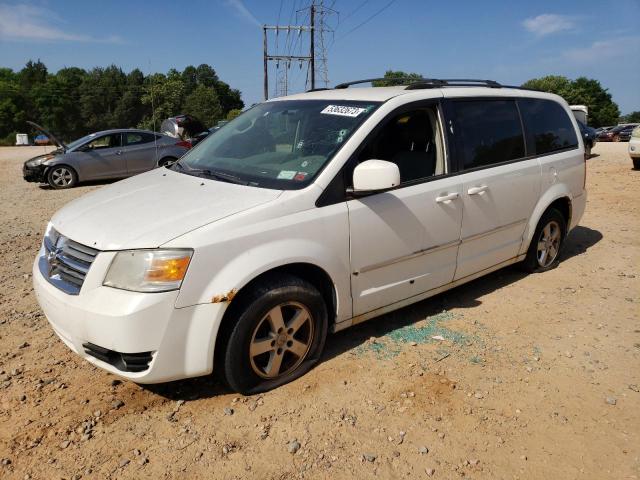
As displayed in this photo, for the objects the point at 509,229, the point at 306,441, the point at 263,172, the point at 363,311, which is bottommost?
the point at 306,441

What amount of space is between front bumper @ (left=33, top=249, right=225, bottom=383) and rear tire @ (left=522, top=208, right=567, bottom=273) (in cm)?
352

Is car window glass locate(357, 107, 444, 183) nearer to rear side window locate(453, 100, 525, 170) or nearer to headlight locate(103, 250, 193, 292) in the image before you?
rear side window locate(453, 100, 525, 170)

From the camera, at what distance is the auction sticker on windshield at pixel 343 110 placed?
350cm

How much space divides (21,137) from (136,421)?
45.6 metres

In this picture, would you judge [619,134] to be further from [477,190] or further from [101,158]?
[477,190]

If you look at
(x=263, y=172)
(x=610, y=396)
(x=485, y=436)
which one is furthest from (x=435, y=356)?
(x=263, y=172)

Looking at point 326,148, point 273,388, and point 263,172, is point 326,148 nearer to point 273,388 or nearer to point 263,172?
point 263,172

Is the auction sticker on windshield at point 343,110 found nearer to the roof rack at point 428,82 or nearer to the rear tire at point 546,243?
the roof rack at point 428,82

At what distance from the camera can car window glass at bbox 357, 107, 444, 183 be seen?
352 cm

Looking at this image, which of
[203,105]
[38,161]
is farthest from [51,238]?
[203,105]

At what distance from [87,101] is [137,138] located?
268 ft

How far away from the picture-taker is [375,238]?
3.37 m

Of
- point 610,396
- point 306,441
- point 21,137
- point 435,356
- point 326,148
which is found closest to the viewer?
point 306,441

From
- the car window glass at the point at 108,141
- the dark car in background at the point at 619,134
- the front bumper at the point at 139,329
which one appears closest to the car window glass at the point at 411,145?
the front bumper at the point at 139,329
